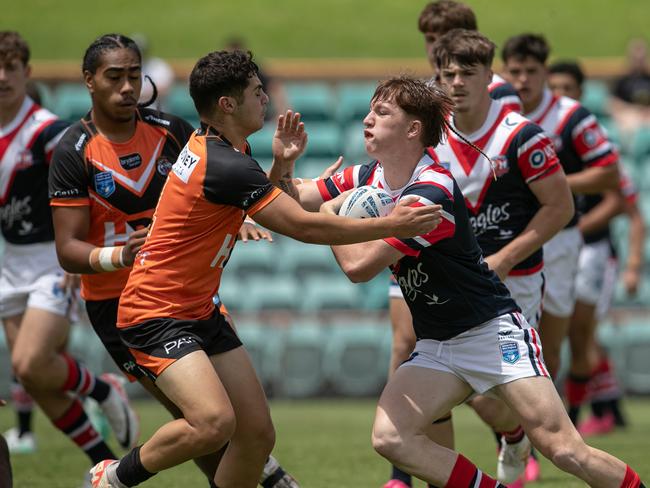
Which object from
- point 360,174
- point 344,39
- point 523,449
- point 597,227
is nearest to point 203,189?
point 360,174

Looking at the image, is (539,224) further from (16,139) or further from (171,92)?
(171,92)

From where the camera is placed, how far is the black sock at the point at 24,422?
8.89 m

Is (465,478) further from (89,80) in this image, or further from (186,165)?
(89,80)

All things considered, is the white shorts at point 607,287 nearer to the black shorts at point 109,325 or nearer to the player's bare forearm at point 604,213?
the player's bare forearm at point 604,213

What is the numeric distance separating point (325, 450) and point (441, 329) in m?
3.49

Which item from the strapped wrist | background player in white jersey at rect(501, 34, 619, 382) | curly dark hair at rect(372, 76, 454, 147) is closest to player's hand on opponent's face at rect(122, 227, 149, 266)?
the strapped wrist

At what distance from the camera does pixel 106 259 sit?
5.60m

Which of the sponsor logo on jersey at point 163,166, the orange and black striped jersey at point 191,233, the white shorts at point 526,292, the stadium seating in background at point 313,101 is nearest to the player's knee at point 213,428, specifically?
the orange and black striped jersey at point 191,233

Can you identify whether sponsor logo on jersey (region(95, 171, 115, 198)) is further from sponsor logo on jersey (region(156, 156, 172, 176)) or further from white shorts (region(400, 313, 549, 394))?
white shorts (region(400, 313, 549, 394))

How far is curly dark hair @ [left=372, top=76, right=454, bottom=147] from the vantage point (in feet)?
17.0

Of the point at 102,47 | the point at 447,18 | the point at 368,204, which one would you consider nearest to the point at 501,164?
the point at 447,18

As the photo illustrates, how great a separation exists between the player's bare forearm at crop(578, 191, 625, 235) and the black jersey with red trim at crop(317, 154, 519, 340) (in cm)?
452

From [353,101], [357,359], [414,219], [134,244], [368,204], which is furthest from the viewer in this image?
[353,101]

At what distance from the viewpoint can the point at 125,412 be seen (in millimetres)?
7523
